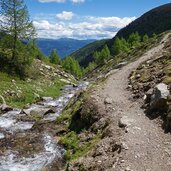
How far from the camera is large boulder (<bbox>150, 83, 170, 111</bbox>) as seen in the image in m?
24.2

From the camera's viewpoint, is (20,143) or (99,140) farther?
(20,143)

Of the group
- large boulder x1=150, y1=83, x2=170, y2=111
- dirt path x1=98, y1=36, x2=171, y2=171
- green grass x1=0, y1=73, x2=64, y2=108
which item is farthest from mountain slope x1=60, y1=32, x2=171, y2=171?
green grass x1=0, y1=73, x2=64, y2=108

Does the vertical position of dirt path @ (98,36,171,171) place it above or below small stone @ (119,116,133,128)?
below

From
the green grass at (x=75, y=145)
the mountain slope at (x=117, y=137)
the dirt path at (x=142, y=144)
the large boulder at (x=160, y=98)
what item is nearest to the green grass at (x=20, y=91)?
the mountain slope at (x=117, y=137)

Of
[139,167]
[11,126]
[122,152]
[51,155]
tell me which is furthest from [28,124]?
[139,167]

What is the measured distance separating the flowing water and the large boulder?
740 centimetres

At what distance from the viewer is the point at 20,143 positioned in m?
24.5

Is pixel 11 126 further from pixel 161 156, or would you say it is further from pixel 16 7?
pixel 16 7

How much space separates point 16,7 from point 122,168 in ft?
130

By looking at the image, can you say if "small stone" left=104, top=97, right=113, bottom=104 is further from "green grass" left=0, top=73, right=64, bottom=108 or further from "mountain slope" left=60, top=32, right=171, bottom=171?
"green grass" left=0, top=73, right=64, bottom=108

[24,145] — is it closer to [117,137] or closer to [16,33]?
[117,137]

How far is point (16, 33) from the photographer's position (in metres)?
51.6

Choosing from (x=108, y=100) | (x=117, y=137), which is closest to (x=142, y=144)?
(x=117, y=137)

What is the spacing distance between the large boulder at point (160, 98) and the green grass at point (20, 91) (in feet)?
57.7
